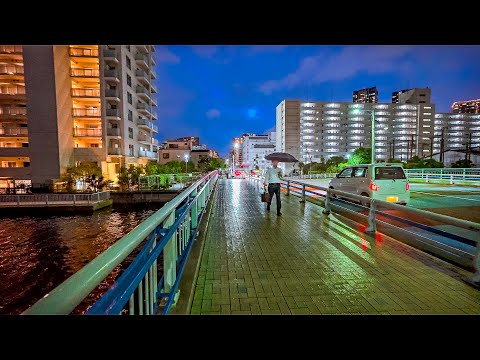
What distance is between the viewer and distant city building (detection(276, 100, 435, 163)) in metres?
108

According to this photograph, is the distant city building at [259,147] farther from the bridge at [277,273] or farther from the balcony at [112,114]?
the bridge at [277,273]

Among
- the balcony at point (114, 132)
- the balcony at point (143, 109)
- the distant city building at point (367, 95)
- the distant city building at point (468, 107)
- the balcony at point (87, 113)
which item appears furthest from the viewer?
the distant city building at point (367, 95)

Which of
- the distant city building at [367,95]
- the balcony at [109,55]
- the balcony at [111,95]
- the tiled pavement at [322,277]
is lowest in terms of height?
the tiled pavement at [322,277]

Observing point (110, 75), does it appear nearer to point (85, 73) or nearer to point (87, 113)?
point (85, 73)

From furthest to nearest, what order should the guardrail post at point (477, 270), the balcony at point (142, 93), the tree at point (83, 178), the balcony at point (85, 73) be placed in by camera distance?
the balcony at point (142, 93), the balcony at point (85, 73), the tree at point (83, 178), the guardrail post at point (477, 270)

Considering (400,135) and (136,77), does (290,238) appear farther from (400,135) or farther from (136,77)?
(400,135)

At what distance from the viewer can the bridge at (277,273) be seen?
185 centimetres

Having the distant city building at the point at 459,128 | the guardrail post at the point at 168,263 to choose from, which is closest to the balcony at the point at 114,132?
the guardrail post at the point at 168,263

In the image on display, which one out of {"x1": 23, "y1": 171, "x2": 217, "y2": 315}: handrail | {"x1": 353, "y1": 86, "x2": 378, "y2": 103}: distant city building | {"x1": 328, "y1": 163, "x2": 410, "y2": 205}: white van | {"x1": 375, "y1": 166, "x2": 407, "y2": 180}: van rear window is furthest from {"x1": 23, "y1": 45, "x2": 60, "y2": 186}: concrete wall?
{"x1": 353, "y1": 86, "x2": 378, "y2": 103}: distant city building

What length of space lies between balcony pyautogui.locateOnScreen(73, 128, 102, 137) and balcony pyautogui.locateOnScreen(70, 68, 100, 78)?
713 centimetres

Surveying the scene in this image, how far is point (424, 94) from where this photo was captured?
A: 11006cm

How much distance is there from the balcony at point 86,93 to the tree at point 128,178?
1141cm
